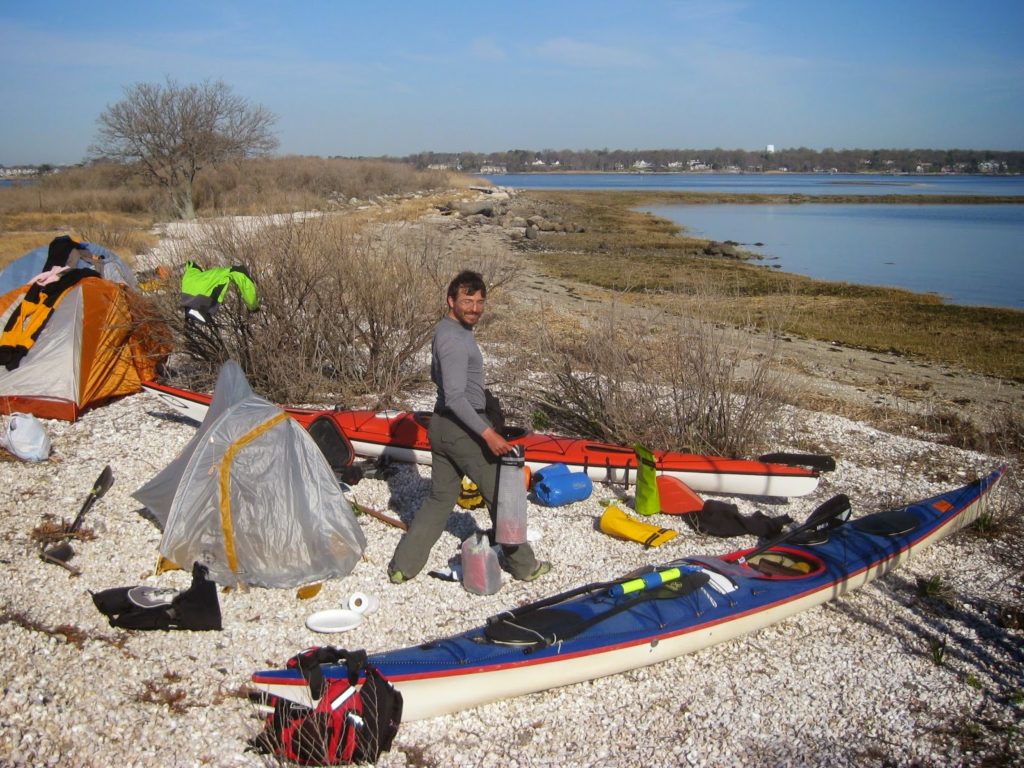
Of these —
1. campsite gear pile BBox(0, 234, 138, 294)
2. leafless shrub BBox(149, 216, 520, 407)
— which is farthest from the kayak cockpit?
campsite gear pile BBox(0, 234, 138, 294)

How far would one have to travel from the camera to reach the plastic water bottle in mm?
4641

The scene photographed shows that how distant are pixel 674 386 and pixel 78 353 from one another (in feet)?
19.4

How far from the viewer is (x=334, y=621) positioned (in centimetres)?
450

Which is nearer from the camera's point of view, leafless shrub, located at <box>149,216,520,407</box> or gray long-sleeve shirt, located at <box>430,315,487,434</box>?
gray long-sleeve shirt, located at <box>430,315,487,434</box>

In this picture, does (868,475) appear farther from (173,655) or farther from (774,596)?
(173,655)

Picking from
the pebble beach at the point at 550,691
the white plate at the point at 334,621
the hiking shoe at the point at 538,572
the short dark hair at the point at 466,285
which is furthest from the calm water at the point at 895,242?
the white plate at the point at 334,621

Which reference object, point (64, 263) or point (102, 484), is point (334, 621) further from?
point (64, 263)

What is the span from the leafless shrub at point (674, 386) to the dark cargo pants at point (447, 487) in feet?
8.57

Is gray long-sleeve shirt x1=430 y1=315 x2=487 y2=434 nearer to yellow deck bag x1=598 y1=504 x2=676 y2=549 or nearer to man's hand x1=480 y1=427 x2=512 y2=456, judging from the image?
man's hand x1=480 y1=427 x2=512 y2=456

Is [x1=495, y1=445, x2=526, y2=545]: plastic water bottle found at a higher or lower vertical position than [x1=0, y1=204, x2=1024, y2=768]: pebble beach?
higher

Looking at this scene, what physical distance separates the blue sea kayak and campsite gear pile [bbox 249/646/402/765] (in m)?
0.09

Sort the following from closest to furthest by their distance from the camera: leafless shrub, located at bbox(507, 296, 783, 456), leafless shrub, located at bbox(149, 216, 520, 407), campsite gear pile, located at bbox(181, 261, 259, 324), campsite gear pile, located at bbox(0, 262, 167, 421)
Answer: leafless shrub, located at bbox(507, 296, 783, 456) < campsite gear pile, located at bbox(181, 261, 259, 324) < campsite gear pile, located at bbox(0, 262, 167, 421) < leafless shrub, located at bbox(149, 216, 520, 407)

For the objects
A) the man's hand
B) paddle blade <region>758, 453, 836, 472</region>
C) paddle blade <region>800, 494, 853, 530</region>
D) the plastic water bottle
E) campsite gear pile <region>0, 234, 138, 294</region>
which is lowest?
paddle blade <region>800, 494, 853, 530</region>

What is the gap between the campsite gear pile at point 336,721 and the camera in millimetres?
3424
